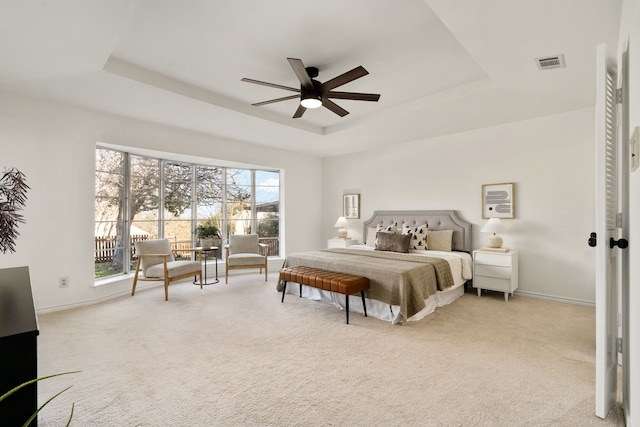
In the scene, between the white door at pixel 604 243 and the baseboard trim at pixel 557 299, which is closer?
the white door at pixel 604 243

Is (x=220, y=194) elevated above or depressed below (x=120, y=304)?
above

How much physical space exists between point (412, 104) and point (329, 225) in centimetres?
345

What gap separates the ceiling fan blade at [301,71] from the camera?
2493 millimetres

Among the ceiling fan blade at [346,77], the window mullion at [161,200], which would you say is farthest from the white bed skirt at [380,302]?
the window mullion at [161,200]

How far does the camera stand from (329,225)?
274 inches

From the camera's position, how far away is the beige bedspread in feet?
10.9

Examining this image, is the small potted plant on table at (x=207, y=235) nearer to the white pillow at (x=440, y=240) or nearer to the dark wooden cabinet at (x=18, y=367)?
the white pillow at (x=440, y=240)

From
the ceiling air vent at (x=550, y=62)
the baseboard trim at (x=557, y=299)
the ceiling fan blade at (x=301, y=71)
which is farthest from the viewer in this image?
the baseboard trim at (x=557, y=299)

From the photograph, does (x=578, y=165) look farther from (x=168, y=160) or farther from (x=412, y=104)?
(x=168, y=160)

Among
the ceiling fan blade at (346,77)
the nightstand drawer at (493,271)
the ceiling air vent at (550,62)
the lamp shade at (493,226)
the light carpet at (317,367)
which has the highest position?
the ceiling air vent at (550,62)

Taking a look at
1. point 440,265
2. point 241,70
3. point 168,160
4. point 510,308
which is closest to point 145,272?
point 168,160

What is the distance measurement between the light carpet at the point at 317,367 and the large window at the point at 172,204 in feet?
4.13

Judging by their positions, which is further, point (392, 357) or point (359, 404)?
point (392, 357)

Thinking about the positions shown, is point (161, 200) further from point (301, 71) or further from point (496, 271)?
point (496, 271)
